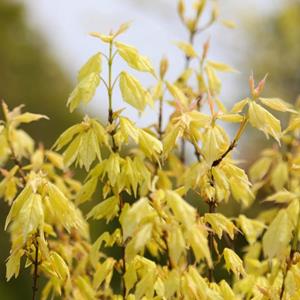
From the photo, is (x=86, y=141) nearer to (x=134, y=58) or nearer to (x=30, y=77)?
(x=134, y=58)

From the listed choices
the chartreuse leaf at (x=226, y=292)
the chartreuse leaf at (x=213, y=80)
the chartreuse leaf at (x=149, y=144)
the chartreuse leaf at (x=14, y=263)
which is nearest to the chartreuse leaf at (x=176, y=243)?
the chartreuse leaf at (x=149, y=144)

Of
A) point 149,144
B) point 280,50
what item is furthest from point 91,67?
point 280,50

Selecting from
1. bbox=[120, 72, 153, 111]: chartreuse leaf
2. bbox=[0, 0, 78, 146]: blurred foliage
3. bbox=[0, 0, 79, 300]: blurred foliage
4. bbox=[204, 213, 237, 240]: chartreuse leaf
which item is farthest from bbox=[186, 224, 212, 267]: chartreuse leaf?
bbox=[0, 0, 78, 146]: blurred foliage

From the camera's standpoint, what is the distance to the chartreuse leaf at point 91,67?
5.34 ft

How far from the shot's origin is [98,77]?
1.60m

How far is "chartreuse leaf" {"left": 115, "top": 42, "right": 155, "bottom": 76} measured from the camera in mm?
1615

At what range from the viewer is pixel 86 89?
1.56m

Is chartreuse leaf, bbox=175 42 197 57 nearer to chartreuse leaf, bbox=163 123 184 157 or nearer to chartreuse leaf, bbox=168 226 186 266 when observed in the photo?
chartreuse leaf, bbox=163 123 184 157

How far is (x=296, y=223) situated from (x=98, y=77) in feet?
1.91

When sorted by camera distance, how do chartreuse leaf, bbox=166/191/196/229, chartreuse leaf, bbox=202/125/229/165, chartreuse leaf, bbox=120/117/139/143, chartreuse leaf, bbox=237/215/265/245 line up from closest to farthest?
chartreuse leaf, bbox=166/191/196/229 < chartreuse leaf, bbox=202/125/229/165 < chartreuse leaf, bbox=120/117/139/143 < chartreuse leaf, bbox=237/215/265/245

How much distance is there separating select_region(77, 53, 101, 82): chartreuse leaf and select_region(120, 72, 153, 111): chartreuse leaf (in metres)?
0.07

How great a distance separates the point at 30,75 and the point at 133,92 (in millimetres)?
10802

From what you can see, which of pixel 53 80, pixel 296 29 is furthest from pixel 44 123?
pixel 296 29

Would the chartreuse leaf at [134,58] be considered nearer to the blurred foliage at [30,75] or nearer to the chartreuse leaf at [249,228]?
the chartreuse leaf at [249,228]
